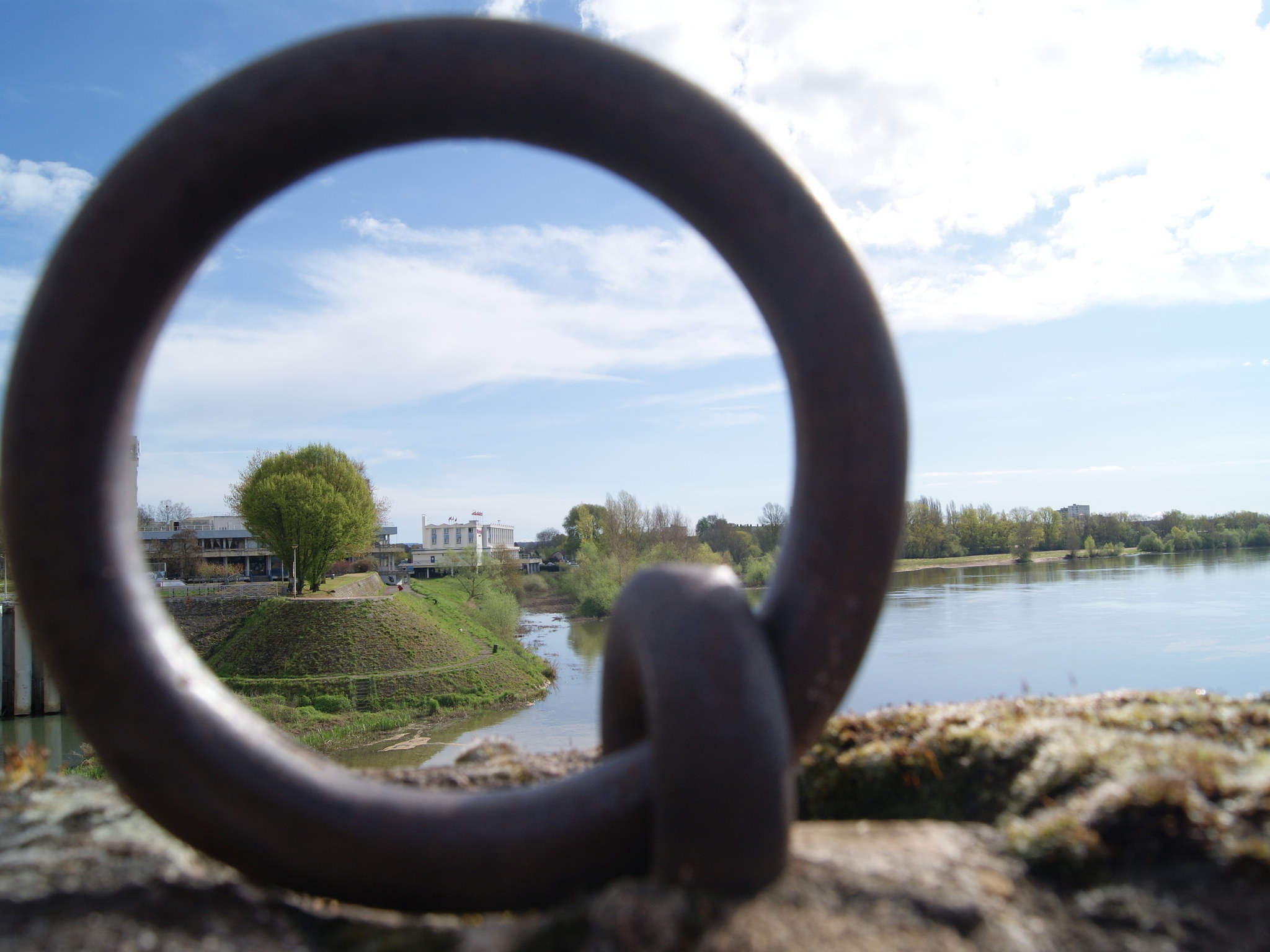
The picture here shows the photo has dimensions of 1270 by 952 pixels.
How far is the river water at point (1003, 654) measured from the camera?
75.6 feet

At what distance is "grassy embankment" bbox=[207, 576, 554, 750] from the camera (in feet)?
106

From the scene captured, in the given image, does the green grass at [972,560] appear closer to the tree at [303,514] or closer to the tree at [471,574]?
the tree at [471,574]

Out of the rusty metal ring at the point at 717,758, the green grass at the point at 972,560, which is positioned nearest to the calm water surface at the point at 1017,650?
the rusty metal ring at the point at 717,758

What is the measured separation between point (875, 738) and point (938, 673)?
23.1 meters

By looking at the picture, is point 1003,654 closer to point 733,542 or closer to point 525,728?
point 525,728

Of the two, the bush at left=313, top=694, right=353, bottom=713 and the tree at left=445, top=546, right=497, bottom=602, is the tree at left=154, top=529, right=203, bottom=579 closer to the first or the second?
the tree at left=445, top=546, right=497, bottom=602

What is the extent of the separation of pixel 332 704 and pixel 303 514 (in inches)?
706

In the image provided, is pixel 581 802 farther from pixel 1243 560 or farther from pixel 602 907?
pixel 1243 560

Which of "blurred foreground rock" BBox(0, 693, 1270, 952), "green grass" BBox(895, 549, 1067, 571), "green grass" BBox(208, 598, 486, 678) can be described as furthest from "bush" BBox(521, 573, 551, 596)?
"blurred foreground rock" BBox(0, 693, 1270, 952)

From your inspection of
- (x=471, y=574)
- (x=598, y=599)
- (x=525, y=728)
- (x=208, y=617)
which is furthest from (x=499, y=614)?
(x=525, y=728)

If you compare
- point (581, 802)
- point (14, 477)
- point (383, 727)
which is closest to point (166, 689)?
point (14, 477)

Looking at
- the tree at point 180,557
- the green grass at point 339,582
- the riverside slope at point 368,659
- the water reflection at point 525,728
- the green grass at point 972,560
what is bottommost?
the water reflection at point 525,728

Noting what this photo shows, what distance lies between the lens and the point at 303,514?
157ft

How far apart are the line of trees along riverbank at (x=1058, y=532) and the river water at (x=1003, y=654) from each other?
3431 cm
